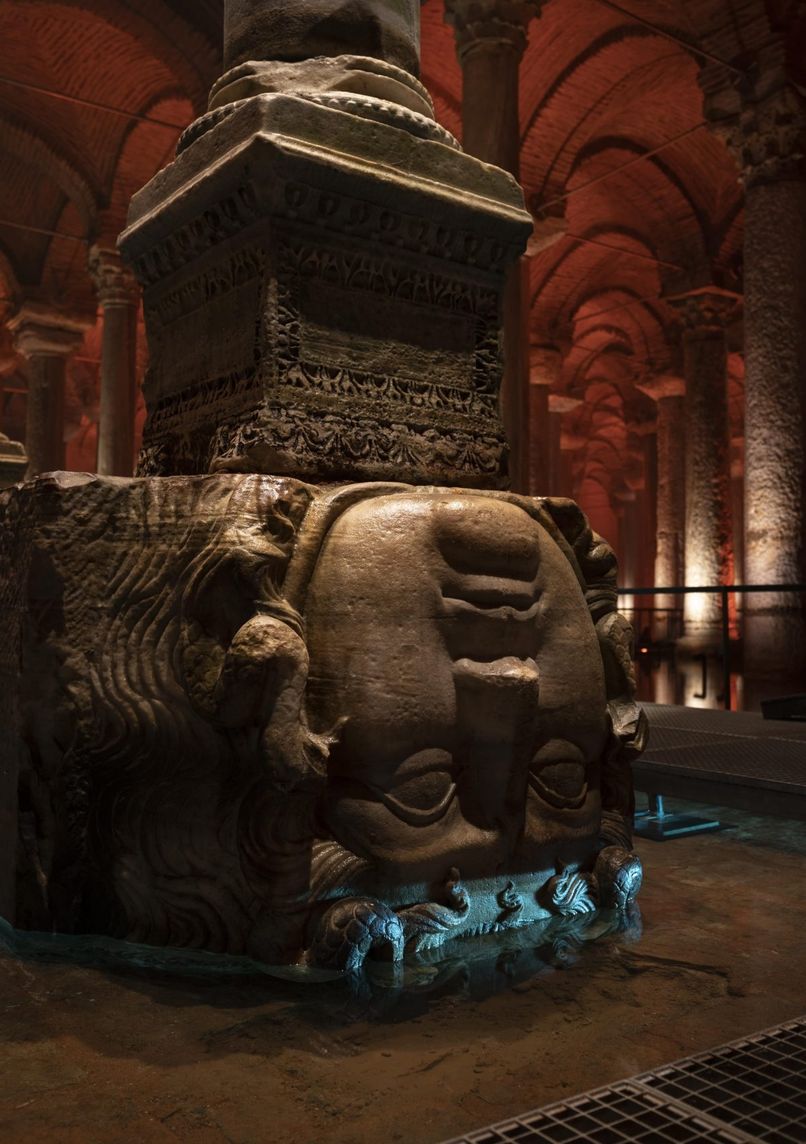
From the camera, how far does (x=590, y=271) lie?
16.9 meters

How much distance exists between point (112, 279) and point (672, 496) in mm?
8983

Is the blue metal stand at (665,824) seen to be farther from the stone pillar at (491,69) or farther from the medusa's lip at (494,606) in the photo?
the stone pillar at (491,69)

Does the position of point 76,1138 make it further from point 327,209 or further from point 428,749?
point 327,209

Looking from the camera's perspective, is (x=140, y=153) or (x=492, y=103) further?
(x=140, y=153)

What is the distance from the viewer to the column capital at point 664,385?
1662 cm

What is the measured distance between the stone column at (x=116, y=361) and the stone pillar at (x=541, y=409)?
6.15 metres

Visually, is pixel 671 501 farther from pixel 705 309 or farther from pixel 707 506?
pixel 707 506

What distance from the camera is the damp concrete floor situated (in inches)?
57.0

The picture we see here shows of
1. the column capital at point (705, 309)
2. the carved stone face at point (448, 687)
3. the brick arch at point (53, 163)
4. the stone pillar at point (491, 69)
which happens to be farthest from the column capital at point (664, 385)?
the carved stone face at point (448, 687)

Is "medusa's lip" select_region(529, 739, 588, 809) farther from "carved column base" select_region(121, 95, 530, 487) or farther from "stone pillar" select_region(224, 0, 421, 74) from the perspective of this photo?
"stone pillar" select_region(224, 0, 421, 74)

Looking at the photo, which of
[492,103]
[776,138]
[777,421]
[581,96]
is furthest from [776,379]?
[581,96]

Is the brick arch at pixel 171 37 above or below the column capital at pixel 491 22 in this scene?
above

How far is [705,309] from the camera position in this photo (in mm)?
13750

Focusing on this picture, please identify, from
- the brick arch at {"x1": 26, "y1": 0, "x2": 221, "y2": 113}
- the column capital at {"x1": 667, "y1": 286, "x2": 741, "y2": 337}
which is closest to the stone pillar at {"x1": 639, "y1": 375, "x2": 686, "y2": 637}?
the column capital at {"x1": 667, "y1": 286, "x2": 741, "y2": 337}
